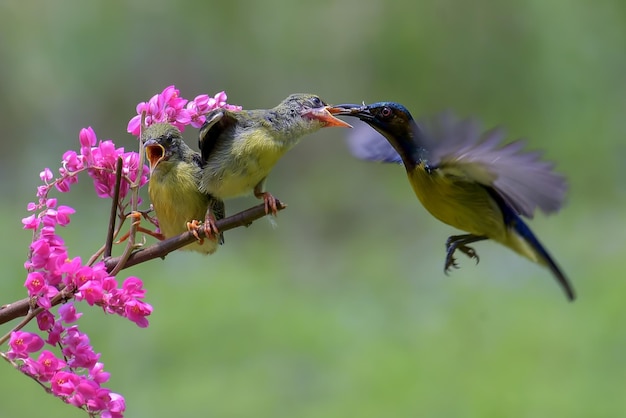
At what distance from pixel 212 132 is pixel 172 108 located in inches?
11.7

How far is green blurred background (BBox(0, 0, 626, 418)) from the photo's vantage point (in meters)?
3.85

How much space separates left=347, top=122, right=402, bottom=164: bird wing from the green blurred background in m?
2.15

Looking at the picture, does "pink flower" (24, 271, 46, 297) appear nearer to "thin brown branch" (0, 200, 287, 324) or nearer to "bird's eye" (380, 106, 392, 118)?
"thin brown branch" (0, 200, 287, 324)

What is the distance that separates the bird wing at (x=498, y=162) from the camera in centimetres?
150

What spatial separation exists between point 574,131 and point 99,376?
5.05 m

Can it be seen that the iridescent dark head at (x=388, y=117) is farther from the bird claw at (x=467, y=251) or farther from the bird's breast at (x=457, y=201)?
the bird claw at (x=467, y=251)

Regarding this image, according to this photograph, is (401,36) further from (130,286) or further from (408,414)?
(130,286)

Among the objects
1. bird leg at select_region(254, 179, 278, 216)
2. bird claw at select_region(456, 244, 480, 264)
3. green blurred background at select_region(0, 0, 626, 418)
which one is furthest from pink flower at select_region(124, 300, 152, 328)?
green blurred background at select_region(0, 0, 626, 418)

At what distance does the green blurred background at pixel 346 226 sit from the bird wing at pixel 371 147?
7.05 feet

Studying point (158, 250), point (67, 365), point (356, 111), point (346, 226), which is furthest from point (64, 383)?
point (346, 226)

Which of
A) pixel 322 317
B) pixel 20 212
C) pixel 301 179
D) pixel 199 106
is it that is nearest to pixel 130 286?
pixel 199 106

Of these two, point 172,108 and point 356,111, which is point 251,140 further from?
point 172,108

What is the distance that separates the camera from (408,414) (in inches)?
147

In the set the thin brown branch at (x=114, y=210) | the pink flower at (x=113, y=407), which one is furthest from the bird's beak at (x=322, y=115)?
the pink flower at (x=113, y=407)
